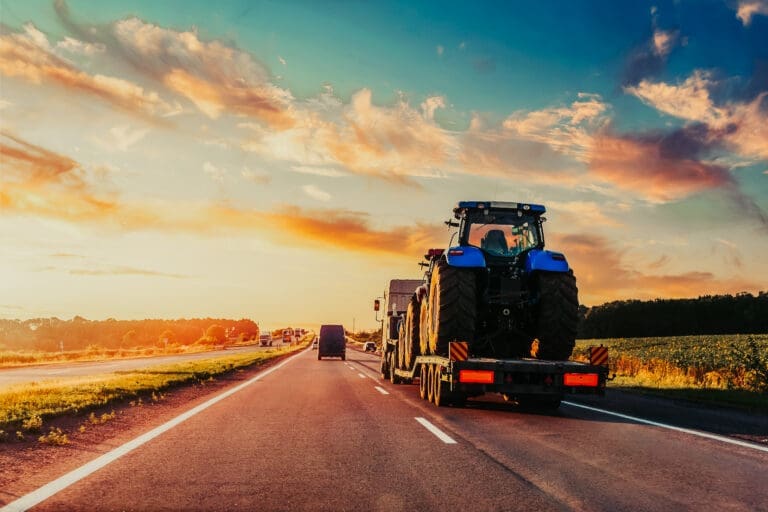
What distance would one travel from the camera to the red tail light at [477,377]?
427 inches

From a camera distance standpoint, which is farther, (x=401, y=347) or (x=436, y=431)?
(x=401, y=347)

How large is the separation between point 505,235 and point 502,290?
1.32 m

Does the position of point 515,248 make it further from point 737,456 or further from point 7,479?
point 7,479

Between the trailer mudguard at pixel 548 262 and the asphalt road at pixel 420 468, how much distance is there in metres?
2.69

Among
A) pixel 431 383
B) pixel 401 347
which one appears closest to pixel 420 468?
pixel 431 383

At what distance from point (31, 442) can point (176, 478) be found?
3.49 m

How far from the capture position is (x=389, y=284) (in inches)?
853

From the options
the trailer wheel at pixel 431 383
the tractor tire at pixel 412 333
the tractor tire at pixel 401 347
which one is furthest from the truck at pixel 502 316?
A: the tractor tire at pixel 401 347

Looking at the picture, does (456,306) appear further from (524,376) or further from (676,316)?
(676,316)

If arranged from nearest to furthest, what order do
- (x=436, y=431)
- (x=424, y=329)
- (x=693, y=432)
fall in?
(x=436, y=431)
(x=693, y=432)
(x=424, y=329)

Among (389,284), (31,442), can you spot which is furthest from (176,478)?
(389,284)

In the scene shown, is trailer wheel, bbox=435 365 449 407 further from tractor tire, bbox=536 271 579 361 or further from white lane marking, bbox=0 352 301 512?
white lane marking, bbox=0 352 301 512

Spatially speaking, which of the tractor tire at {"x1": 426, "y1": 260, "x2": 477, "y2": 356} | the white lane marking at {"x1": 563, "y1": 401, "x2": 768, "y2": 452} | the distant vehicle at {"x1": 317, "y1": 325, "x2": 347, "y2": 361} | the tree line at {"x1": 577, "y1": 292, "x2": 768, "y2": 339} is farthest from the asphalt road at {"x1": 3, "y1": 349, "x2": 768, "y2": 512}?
the tree line at {"x1": 577, "y1": 292, "x2": 768, "y2": 339}

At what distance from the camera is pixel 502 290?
1223 centimetres
